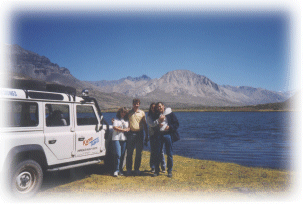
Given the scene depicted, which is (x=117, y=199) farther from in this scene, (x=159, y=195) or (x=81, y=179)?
(x=81, y=179)

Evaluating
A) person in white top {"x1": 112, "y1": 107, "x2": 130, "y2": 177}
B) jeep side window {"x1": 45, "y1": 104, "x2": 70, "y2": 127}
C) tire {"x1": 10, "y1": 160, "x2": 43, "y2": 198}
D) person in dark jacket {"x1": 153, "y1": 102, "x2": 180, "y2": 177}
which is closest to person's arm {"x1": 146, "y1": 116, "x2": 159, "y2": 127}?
person in dark jacket {"x1": 153, "y1": 102, "x2": 180, "y2": 177}

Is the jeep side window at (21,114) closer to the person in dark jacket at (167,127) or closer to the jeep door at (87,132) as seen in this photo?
the jeep door at (87,132)

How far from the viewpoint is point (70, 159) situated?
660 centimetres

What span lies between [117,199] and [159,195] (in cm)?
117

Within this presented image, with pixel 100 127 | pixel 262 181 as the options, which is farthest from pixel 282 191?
pixel 100 127

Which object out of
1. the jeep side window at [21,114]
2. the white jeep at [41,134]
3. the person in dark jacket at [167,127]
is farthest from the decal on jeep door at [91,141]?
the person in dark jacket at [167,127]

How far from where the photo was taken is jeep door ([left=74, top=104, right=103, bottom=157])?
688cm

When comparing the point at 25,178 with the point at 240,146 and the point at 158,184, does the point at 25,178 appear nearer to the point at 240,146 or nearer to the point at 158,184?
the point at 158,184

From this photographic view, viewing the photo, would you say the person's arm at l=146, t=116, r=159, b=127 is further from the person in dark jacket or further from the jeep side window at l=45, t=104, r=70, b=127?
the jeep side window at l=45, t=104, r=70, b=127

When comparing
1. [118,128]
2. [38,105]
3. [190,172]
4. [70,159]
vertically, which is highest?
[38,105]

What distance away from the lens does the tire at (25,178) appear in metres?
5.31

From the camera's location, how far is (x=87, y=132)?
7129mm

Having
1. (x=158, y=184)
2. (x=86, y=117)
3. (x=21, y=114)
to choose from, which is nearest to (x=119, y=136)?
(x=86, y=117)

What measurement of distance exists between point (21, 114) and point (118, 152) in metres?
3.36
